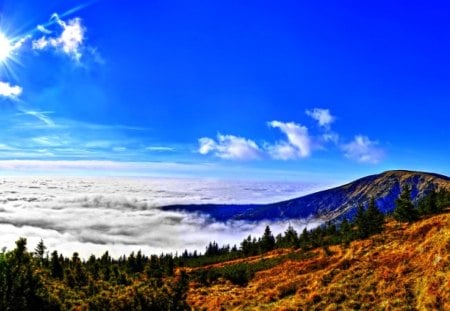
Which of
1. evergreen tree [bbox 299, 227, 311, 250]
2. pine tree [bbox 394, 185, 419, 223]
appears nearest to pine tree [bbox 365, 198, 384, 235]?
pine tree [bbox 394, 185, 419, 223]

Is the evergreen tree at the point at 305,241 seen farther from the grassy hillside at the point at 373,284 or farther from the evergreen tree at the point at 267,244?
the grassy hillside at the point at 373,284

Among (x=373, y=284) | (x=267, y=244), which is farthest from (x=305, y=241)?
(x=373, y=284)

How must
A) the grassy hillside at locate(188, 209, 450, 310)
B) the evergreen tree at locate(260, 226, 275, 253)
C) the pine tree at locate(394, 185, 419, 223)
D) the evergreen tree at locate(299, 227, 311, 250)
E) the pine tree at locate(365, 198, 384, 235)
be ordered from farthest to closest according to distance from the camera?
the evergreen tree at locate(260, 226, 275, 253), the evergreen tree at locate(299, 227, 311, 250), the pine tree at locate(394, 185, 419, 223), the pine tree at locate(365, 198, 384, 235), the grassy hillside at locate(188, 209, 450, 310)

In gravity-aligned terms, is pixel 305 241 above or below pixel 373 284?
above

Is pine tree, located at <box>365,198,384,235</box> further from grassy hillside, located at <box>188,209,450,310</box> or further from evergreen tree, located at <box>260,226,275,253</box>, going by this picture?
evergreen tree, located at <box>260,226,275,253</box>

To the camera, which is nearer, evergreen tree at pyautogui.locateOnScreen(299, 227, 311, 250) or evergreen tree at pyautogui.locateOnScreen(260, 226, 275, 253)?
evergreen tree at pyautogui.locateOnScreen(299, 227, 311, 250)

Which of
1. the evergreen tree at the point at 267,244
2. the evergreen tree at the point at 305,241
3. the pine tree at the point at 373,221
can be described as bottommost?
the evergreen tree at the point at 267,244

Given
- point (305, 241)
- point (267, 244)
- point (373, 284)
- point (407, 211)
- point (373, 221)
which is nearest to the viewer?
point (373, 284)

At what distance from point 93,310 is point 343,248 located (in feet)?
201

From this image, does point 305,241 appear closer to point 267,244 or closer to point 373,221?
point 267,244

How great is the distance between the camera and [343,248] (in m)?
77.7

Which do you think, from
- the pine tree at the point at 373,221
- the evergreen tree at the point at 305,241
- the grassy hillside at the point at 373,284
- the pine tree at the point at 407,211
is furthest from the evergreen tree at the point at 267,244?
the grassy hillside at the point at 373,284

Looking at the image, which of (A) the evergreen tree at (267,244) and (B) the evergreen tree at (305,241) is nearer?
(B) the evergreen tree at (305,241)

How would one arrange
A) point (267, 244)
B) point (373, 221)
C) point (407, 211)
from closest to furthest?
point (407, 211) < point (373, 221) < point (267, 244)
